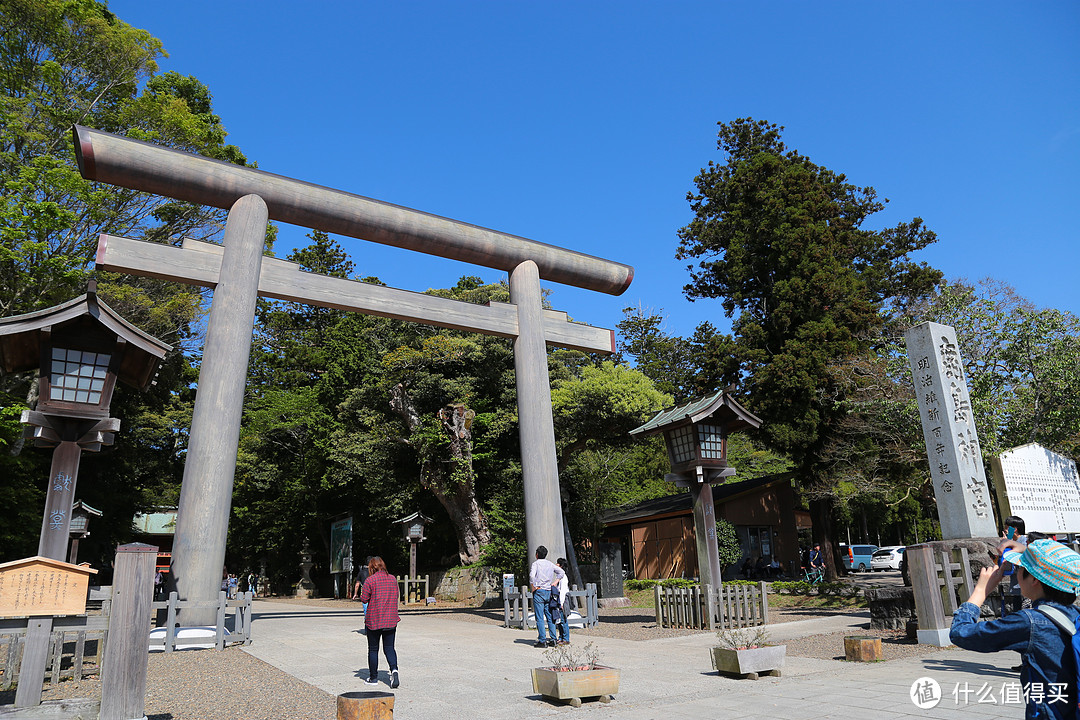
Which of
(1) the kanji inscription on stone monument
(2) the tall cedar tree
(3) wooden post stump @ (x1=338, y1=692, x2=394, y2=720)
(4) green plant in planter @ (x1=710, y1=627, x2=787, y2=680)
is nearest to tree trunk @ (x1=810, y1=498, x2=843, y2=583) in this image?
(2) the tall cedar tree

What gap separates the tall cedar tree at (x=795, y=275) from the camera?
21312 mm

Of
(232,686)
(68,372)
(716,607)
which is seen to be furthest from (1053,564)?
(716,607)

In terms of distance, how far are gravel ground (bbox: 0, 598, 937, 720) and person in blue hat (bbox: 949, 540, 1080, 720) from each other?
497 centimetres

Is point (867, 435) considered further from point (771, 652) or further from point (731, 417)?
point (771, 652)

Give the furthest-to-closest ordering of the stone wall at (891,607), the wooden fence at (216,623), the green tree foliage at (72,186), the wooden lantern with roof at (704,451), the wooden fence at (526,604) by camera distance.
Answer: the green tree foliage at (72,186) → the wooden fence at (526,604) → the wooden lantern with roof at (704,451) → the stone wall at (891,607) → the wooden fence at (216,623)

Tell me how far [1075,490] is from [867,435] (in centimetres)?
1073

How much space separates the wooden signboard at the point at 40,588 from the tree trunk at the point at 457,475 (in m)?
15.8

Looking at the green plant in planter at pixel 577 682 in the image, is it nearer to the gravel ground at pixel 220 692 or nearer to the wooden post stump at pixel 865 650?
the gravel ground at pixel 220 692

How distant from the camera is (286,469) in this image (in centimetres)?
3017

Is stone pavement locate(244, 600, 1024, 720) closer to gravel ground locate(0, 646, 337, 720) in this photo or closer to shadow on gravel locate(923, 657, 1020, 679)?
shadow on gravel locate(923, 657, 1020, 679)

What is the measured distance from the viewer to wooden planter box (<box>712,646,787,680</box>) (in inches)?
271

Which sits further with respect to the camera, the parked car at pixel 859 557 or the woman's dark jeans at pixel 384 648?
the parked car at pixel 859 557

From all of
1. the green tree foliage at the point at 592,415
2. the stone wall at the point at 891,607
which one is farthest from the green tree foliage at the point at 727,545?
the stone wall at the point at 891,607

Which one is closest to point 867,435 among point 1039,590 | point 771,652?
point 771,652
